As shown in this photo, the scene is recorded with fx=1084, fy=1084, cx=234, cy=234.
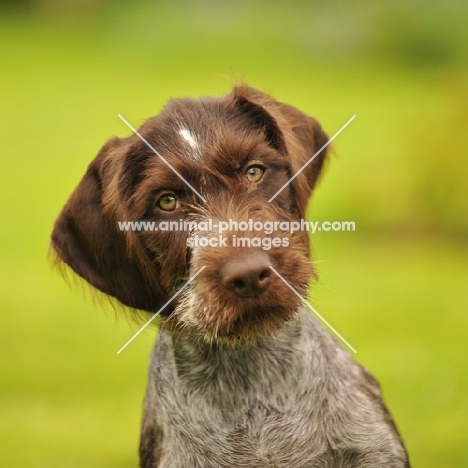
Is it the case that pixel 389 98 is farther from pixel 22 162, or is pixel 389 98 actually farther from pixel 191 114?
pixel 191 114

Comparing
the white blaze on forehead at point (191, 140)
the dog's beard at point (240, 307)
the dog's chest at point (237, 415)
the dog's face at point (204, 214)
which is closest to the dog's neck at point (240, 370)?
the dog's chest at point (237, 415)

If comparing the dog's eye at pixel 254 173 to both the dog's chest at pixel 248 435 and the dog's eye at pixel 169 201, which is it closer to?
the dog's eye at pixel 169 201

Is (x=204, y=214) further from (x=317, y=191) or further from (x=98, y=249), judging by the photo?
(x=317, y=191)

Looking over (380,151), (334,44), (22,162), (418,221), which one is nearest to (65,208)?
(418,221)

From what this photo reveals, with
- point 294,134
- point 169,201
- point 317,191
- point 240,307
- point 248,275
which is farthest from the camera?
point 317,191

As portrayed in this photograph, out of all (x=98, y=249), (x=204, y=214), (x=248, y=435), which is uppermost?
(x=98, y=249)

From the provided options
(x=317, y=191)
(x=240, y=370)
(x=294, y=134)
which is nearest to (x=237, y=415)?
(x=240, y=370)

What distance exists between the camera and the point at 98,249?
5555 mm

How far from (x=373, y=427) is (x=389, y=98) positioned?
45.1 ft

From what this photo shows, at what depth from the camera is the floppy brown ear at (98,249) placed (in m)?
5.53

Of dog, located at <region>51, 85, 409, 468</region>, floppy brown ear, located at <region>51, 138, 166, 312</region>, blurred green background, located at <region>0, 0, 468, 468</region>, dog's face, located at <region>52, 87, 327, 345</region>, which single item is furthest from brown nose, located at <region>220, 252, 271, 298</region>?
blurred green background, located at <region>0, 0, 468, 468</region>

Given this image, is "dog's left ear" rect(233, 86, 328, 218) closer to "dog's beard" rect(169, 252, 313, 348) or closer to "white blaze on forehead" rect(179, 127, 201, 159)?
"white blaze on forehead" rect(179, 127, 201, 159)

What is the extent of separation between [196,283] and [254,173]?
2.15 ft

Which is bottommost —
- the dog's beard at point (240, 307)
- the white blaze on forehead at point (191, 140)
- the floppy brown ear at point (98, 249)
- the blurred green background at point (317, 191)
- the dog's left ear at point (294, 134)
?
the dog's beard at point (240, 307)
